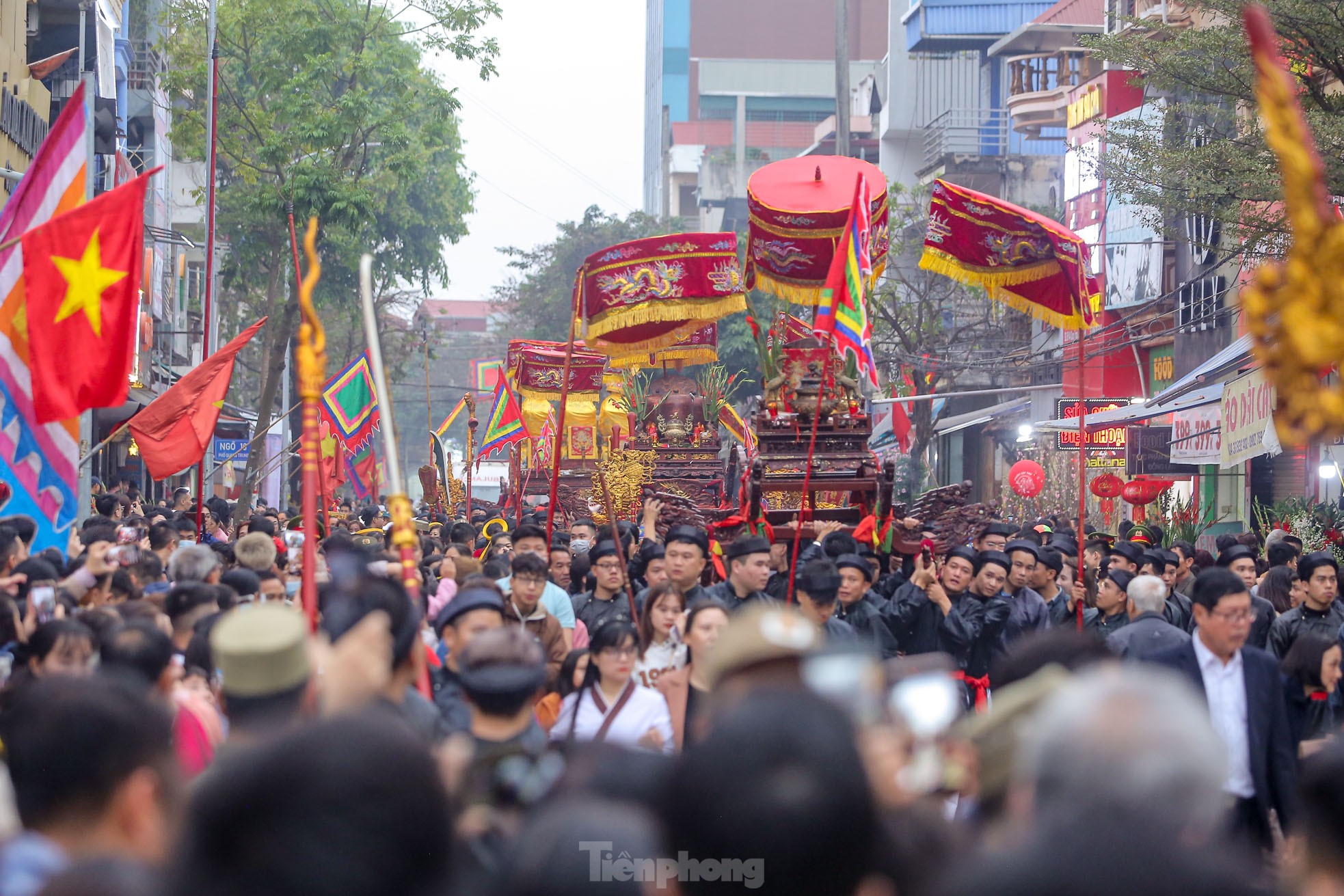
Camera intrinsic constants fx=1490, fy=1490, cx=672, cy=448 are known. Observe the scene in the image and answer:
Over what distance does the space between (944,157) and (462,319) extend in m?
78.7

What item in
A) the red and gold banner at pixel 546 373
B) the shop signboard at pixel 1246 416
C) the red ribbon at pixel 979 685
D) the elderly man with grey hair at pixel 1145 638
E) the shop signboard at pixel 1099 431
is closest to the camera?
the elderly man with grey hair at pixel 1145 638

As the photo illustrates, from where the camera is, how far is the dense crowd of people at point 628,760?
7.31ft

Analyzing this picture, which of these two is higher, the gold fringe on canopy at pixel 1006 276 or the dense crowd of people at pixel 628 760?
the gold fringe on canopy at pixel 1006 276

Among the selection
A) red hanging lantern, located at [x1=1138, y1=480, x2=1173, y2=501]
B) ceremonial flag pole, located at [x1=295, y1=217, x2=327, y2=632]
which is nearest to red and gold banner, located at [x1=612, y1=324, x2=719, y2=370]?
ceremonial flag pole, located at [x1=295, y1=217, x2=327, y2=632]

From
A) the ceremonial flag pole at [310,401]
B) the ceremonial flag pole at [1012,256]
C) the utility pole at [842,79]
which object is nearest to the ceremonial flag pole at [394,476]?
the ceremonial flag pole at [310,401]

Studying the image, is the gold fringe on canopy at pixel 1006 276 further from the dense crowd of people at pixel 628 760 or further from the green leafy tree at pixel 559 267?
the green leafy tree at pixel 559 267

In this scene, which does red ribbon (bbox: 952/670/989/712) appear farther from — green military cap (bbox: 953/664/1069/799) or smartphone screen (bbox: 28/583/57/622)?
green military cap (bbox: 953/664/1069/799)

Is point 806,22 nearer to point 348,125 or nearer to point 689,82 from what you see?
point 689,82

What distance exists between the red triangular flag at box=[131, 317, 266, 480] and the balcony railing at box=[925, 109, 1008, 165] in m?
31.4

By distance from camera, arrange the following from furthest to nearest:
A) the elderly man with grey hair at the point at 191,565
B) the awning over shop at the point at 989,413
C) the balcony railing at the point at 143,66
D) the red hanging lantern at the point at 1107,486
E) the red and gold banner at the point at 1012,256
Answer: the awning over shop at the point at 989,413 < the balcony railing at the point at 143,66 < the red hanging lantern at the point at 1107,486 < the red and gold banner at the point at 1012,256 < the elderly man with grey hair at the point at 191,565

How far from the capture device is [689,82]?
87500 mm

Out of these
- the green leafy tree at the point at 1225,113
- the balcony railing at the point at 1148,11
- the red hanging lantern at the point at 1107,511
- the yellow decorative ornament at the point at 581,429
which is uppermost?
the balcony railing at the point at 1148,11

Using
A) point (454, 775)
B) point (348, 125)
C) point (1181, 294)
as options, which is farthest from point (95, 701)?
point (1181, 294)

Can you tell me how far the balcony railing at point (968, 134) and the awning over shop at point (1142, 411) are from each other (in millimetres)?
19308
